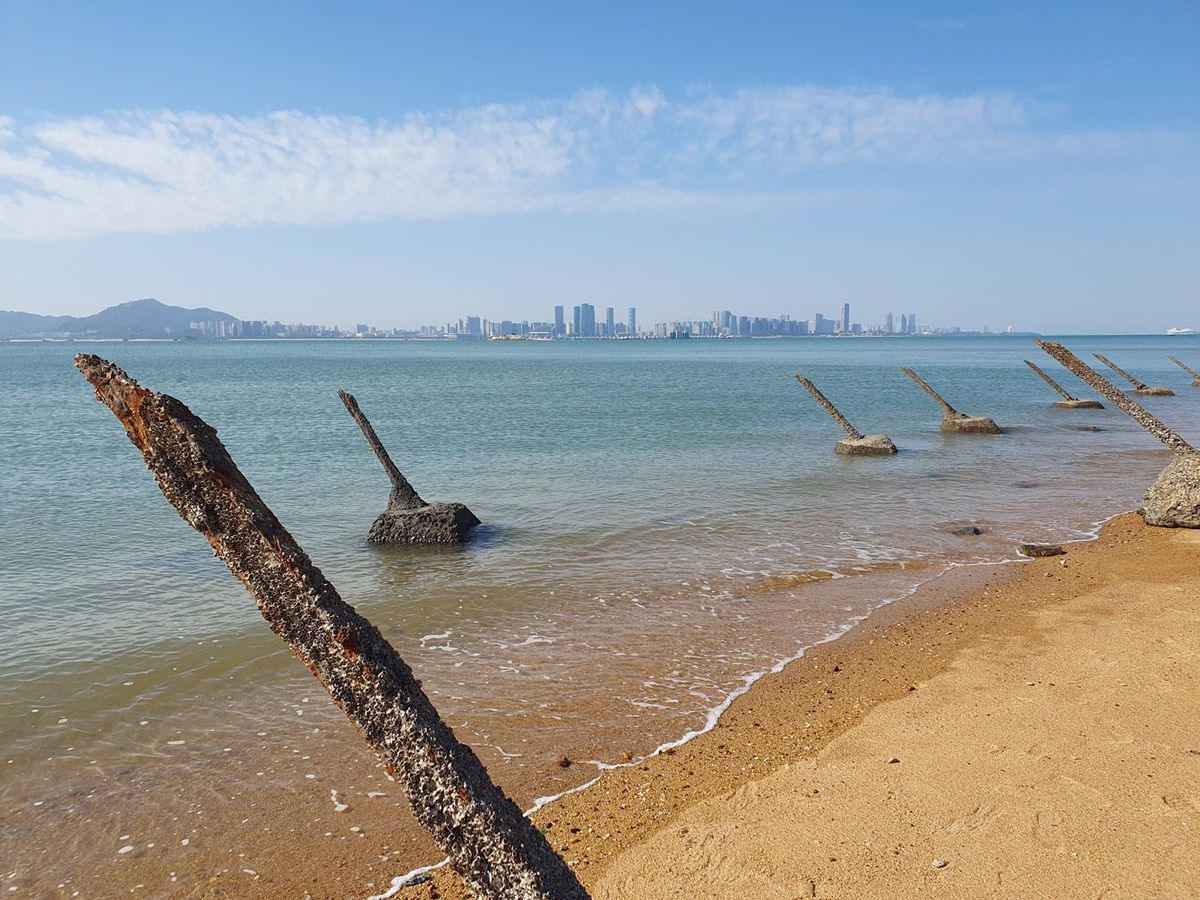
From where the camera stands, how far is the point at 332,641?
11.1 ft

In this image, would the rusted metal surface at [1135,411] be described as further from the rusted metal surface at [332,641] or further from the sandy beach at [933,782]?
the rusted metal surface at [332,641]

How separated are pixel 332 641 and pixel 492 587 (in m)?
10.4

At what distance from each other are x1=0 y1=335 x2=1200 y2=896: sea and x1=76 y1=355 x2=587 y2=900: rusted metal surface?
132 inches

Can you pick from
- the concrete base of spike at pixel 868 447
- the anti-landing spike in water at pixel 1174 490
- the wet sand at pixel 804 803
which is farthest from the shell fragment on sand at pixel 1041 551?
the concrete base of spike at pixel 868 447

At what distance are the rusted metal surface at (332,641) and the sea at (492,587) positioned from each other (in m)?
3.36

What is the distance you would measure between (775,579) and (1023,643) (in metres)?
4.22

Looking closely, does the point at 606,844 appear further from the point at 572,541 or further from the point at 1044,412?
the point at 1044,412

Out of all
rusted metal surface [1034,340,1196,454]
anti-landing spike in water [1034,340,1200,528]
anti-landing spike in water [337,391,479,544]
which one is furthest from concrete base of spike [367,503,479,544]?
anti-landing spike in water [1034,340,1200,528]

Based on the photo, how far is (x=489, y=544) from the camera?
16469 millimetres

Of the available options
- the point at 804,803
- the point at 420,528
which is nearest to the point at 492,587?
the point at 420,528

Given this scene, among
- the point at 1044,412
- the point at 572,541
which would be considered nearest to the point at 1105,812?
the point at 572,541

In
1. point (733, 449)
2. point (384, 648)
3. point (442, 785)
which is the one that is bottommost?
point (733, 449)

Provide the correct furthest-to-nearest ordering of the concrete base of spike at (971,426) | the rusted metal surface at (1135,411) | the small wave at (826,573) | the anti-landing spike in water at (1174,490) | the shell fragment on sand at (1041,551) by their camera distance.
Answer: the concrete base of spike at (971,426) → the rusted metal surface at (1135,411) → the anti-landing spike in water at (1174,490) → the shell fragment on sand at (1041,551) → the small wave at (826,573)

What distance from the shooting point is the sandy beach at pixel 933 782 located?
5738 mm
